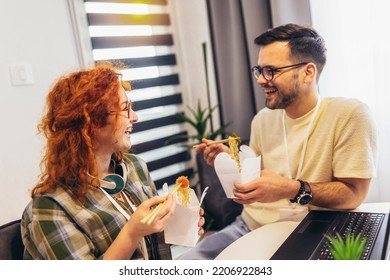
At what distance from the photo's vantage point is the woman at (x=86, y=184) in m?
0.90

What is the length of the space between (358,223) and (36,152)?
3.47 ft

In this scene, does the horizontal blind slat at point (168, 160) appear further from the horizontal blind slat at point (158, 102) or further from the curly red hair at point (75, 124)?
the curly red hair at point (75, 124)

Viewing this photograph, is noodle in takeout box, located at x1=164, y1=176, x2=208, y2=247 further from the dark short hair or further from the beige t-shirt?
the dark short hair

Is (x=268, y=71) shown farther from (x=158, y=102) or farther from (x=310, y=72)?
(x=158, y=102)

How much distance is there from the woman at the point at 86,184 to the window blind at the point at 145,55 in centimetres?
45

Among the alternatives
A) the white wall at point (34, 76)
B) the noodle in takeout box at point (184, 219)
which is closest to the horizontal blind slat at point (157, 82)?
the white wall at point (34, 76)

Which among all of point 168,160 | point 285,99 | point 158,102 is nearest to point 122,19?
→ point 158,102

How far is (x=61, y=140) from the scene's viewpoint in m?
0.99

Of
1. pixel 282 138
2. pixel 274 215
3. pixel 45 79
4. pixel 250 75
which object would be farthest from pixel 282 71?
pixel 45 79

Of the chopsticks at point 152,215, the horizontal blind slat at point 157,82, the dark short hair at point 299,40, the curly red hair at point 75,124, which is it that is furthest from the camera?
the horizontal blind slat at point 157,82

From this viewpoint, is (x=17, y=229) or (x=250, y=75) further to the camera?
(x=250, y=75)

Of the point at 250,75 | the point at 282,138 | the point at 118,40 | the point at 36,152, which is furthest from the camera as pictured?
the point at 250,75

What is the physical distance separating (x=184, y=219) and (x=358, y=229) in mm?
449
